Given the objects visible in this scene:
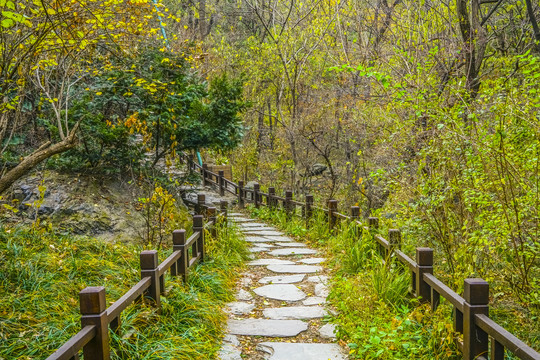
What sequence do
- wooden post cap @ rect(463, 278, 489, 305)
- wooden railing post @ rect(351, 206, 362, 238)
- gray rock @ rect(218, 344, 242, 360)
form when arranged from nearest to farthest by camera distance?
wooden post cap @ rect(463, 278, 489, 305), gray rock @ rect(218, 344, 242, 360), wooden railing post @ rect(351, 206, 362, 238)

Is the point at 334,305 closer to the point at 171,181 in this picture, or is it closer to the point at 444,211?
the point at 444,211

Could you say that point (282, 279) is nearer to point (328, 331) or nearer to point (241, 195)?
point (328, 331)

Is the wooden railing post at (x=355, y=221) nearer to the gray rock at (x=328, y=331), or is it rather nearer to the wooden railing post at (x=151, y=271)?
the gray rock at (x=328, y=331)

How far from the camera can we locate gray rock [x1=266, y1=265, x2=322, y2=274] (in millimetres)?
7305

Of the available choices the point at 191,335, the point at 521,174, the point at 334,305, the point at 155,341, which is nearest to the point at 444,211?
the point at 521,174

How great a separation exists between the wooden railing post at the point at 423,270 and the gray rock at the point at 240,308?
2017 mm

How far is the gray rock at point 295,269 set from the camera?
731 cm

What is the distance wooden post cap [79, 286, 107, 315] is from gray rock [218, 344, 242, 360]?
4.82 ft

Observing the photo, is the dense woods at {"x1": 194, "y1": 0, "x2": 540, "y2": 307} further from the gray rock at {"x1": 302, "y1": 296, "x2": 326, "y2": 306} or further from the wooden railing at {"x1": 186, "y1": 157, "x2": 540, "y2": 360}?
the gray rock at {"x1": 302, "y1": 296, "x2": 326, "y2": 306}

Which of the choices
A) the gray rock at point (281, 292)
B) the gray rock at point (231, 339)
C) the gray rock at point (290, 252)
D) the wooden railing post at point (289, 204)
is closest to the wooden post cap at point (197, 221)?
the gray rock at point (281, 292)

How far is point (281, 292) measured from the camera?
6227 mm

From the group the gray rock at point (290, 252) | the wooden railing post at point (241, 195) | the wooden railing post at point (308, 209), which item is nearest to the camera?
the gray rock at point (290, 252)

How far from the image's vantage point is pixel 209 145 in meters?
11.1

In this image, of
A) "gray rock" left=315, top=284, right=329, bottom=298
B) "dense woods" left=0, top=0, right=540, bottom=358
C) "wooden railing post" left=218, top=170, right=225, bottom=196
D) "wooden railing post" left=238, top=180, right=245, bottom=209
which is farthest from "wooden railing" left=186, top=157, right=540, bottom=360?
"wooden railing post" left=218, top=170, right=225, bottom=196
